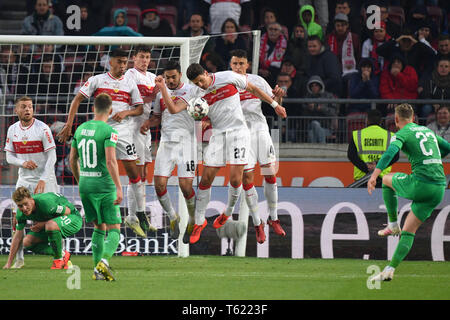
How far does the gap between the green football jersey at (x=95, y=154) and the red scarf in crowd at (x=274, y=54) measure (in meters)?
7.19

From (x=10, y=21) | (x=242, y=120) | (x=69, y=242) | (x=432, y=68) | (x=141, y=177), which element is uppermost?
(x=10, y=21)

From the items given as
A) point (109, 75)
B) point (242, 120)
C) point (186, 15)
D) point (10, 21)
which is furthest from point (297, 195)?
point (10, 21)

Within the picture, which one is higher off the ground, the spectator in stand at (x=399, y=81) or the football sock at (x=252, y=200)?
the spectator in stand at (x=399, y=81)

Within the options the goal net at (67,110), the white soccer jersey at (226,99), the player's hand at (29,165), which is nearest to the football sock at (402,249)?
the white soccer jersey at (226,99)

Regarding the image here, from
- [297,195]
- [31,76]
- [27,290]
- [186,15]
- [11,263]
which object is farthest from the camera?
[186,15]

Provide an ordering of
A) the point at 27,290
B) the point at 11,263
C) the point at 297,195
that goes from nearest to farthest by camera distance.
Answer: the point at 27,290 → the point at 11,263 → the point at 297,195

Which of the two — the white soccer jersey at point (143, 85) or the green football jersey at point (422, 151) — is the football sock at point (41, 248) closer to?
the white soccer jersey at point (143, 85)

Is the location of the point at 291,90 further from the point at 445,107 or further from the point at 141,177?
the point at 141,177

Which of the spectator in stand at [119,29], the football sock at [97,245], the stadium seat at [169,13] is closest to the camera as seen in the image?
the football sock at [97,245]

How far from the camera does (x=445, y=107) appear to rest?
1391cm

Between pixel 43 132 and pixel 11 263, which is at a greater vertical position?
pixel 43 132

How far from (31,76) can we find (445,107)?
22.3 feet

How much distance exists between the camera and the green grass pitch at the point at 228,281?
8.21 metres

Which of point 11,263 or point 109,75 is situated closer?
point 11,263
